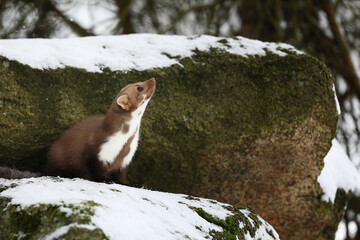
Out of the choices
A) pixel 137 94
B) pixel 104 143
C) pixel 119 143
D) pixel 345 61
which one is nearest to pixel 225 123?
pixel 137 94

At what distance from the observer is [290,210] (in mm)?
4906

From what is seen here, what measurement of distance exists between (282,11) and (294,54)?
3.52 m

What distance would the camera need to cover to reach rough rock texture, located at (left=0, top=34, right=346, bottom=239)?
424 centimetres

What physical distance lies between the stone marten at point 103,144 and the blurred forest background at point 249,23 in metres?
3.10

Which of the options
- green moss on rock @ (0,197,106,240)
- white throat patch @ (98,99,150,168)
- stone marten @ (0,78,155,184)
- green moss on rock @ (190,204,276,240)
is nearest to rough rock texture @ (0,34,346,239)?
stone marten @ (0,78,155,184)

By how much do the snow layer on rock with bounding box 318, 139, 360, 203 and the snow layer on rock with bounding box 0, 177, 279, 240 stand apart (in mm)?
1945

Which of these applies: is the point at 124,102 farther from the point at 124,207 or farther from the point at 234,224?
the point at 234,224

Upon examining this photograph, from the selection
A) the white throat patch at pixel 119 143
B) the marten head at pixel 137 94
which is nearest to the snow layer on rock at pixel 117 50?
the marten head at pixel 137 94

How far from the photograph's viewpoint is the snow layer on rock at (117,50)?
4.01m

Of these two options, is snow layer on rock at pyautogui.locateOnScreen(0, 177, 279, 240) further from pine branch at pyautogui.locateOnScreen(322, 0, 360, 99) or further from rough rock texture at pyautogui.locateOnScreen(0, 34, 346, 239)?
pine branch at pyautogui.locateOnScreen(322, 0, 360, 99)

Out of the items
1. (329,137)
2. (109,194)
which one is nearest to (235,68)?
(329,137)

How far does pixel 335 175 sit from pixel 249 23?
350cm

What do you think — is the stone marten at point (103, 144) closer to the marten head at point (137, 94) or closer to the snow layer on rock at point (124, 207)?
the marten head at point (137, 94)

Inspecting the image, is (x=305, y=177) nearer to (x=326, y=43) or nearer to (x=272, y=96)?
(x=272, y=96)
